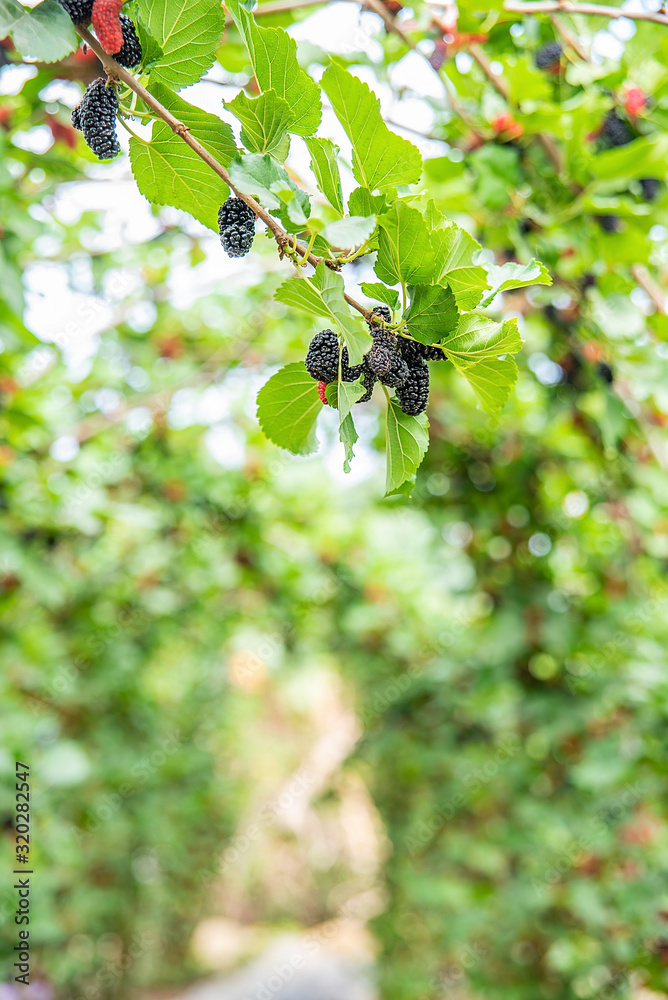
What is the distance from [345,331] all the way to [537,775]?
1986 millimetres

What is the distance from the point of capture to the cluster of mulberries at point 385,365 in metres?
0.49

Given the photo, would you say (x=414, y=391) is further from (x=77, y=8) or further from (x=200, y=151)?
(x=77, y=8)

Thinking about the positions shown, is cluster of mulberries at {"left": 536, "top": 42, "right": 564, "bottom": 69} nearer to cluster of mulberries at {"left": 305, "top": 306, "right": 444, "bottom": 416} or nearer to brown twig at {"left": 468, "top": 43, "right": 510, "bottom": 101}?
brown twig at {"left": 468, "top": 43, "right": 510, "bottom": 101}

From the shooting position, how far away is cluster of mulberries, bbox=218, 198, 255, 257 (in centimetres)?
50

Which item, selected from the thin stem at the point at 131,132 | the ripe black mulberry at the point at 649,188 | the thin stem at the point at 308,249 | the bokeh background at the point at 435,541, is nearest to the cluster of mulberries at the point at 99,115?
the thin stem at the point at 131,132

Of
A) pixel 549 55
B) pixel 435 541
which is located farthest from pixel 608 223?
pixel 435 541

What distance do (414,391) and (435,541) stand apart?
165cm

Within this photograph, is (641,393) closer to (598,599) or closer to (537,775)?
(598,599)

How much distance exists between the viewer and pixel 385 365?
484 mm

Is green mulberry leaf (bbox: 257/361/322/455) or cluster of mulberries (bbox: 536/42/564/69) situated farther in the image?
cluster of mulberries (bbox: 536/42/564/69)

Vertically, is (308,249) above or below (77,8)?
below

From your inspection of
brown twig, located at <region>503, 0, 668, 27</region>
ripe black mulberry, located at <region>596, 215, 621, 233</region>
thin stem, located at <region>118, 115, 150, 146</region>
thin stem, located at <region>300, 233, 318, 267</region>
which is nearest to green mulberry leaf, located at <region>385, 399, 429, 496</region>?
thin stem, located at <region>300, 233, 318, 267</region>

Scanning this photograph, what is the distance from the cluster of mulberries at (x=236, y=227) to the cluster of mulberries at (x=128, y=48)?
0.12 m

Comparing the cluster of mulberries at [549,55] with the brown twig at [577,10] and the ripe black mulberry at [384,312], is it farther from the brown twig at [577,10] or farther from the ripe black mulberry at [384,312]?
the ripe black mulberry at [384,312]
